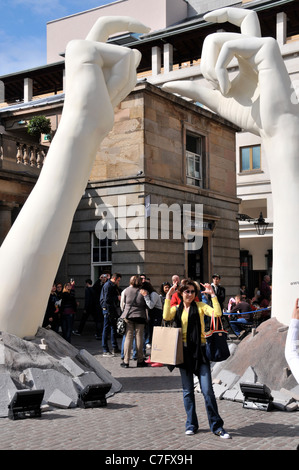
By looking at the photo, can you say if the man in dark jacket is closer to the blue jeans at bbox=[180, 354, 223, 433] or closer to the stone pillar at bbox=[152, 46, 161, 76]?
the blue jeans at bbox=[180, 354, 223, 433]

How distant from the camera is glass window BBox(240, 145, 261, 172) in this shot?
3703cm

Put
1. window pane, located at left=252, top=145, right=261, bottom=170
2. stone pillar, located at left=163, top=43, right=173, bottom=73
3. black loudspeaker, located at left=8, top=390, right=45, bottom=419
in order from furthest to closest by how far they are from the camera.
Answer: stone pillar, located at left=163, top=43, right=173, bottom=73 → window pane, located at left=252, top=145, right=261, bottom=170 → black loudspeaker, located at left=8, top=390, right=45, bottom=419

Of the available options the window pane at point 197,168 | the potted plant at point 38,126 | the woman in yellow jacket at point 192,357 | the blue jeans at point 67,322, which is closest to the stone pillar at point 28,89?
the potted plant at point 38,126

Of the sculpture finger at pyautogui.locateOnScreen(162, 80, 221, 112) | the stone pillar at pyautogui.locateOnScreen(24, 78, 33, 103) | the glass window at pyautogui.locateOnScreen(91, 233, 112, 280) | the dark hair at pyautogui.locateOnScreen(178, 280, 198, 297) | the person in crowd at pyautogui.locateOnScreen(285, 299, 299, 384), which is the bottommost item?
the person in crowd at pyautogui.locateOnScreen(285, 299, 299, 384)

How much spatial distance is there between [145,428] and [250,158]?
31.8m

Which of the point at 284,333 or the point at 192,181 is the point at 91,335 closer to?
the point at 192,181

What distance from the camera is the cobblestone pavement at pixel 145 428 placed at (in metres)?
6.32

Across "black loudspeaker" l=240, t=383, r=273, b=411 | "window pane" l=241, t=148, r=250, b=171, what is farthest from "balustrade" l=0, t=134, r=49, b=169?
"window pane" l=241, t=148, r=250, b=171

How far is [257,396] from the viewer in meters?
8.30

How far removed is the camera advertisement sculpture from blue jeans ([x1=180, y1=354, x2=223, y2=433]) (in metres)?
3.50

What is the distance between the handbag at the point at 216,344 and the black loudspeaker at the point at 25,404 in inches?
98.7

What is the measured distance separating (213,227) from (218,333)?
1666 centimetres

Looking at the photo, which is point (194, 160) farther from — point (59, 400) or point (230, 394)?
point (59, 400)

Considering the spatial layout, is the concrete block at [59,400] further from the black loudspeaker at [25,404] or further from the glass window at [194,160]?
the glass window at [194,160]
